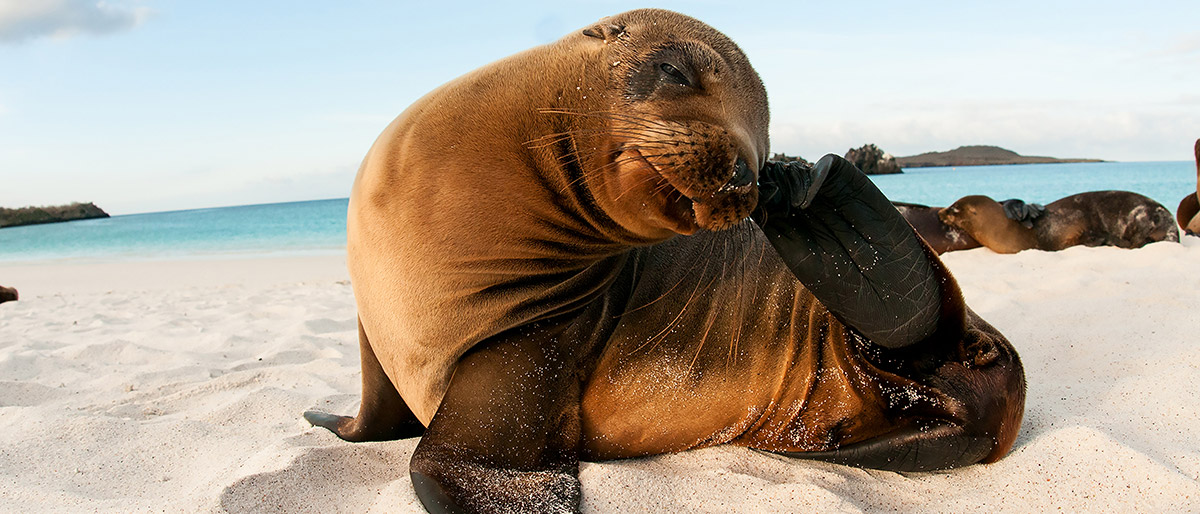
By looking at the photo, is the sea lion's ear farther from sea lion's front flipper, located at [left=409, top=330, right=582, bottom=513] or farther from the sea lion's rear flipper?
the sea lion's rear flipper

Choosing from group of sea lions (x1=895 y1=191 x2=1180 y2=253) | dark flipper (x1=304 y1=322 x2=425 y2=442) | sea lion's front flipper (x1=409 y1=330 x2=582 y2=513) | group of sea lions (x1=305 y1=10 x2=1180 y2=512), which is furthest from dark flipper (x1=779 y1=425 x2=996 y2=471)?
group of sea lions (x1=895 y1=191 x2=1180 y2=253)

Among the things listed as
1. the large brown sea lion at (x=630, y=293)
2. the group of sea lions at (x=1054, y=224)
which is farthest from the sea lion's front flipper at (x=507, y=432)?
the group of sea lions at (x=1054, y=224)

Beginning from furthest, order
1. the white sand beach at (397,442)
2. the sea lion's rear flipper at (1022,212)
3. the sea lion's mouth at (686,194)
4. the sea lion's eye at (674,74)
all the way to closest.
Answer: the sea lion's rear flipper at (1022,212), the white sand beach at (397,442), the sea lion's eye at (674,74), the sea lion's mouth at (686,194)

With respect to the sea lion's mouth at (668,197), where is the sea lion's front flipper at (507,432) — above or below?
below

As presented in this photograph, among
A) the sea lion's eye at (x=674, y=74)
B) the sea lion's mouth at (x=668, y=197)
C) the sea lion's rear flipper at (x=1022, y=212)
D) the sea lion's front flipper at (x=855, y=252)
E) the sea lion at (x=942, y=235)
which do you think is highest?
the sea lion's eye at (x=674, y=74)

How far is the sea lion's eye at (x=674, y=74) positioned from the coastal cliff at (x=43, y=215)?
45.6 m

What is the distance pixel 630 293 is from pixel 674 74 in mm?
707

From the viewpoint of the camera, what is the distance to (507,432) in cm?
217

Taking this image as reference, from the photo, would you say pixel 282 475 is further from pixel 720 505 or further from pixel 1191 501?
pixel 1191 501

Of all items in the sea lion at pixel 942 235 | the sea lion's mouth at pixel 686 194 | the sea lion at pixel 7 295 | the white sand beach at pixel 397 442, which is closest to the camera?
the sea lion's mouth at pixel 686 194

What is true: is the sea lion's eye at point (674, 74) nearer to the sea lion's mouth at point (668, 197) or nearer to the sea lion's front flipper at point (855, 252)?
the sea lion's mouth at point (668, 197)

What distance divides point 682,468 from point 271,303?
209 inches

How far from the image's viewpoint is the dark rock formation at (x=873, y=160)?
30375 millimetres

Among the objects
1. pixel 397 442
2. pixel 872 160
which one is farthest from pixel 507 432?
pixel 872 160
